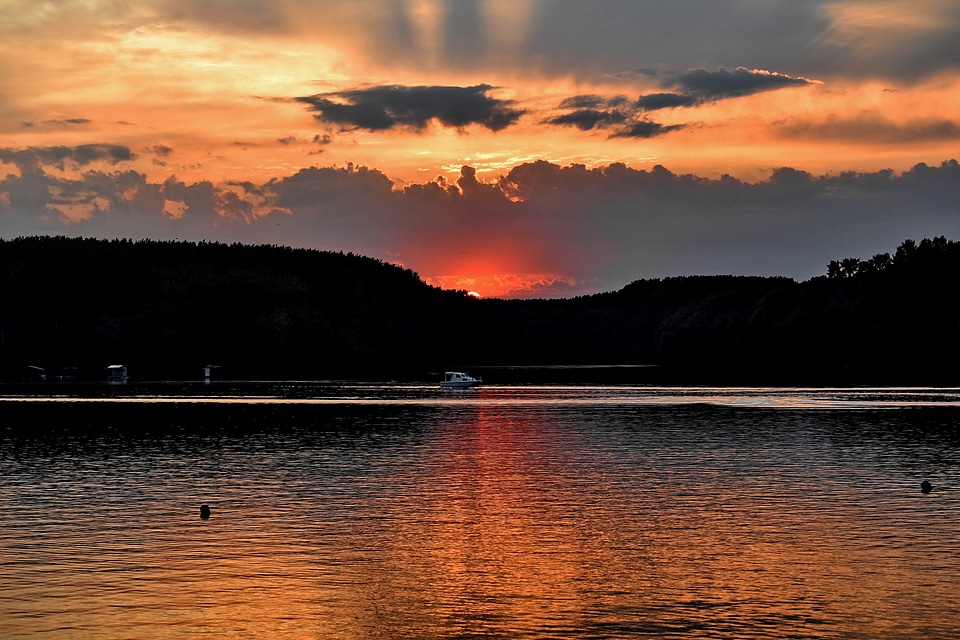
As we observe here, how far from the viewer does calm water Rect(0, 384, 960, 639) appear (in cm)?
3058

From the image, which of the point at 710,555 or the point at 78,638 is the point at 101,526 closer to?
the point at 78,638

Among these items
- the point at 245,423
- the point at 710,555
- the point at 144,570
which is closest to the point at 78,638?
the point at 144,570

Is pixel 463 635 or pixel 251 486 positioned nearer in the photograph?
pixel 463 635

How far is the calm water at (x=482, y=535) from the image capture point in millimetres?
30578

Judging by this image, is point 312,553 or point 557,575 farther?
point 312,553

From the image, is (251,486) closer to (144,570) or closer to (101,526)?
(101,526)

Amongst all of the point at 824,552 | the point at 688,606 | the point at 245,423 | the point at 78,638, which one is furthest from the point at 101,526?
the point at 245,423

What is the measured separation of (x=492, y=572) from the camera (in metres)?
36.6

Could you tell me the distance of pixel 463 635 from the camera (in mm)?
28703

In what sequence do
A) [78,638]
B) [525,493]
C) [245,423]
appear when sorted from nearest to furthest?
[78,638]
[525,493]
[245,423]

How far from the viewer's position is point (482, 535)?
1722 inches

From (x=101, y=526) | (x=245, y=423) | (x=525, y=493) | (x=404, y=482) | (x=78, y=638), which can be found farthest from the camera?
(x=245, y=423)

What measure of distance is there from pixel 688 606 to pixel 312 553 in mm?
14349

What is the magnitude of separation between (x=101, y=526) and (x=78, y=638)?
1763cm
